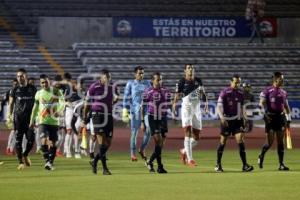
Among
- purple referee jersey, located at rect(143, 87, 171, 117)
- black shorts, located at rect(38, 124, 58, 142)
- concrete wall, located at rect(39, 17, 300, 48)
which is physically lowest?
black shorts, located at rect(38, 124, 58, 142)

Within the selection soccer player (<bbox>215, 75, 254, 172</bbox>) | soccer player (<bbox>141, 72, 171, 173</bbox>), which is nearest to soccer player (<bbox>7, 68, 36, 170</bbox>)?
soccer player (<bbox>141, 72, 171, 173</bbox>)

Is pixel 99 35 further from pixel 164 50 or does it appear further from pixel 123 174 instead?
pixel 123 174

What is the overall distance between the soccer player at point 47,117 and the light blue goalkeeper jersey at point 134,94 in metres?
2.95

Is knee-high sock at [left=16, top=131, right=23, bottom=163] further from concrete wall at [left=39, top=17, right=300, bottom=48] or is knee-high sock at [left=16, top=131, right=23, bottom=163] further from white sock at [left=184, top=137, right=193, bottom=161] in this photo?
concrete wall at [left=39, top=17, right=300, bottom=48]

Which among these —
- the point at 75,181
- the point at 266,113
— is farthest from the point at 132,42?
the point at 75,181

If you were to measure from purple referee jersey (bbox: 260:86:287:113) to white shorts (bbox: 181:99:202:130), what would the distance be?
183cm

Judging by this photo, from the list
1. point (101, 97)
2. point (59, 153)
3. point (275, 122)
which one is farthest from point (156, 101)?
point (59, 153)

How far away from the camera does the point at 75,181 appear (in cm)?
1773

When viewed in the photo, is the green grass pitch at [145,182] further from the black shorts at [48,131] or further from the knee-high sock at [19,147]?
the black shorts at [48,131]

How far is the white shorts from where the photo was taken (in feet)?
73.5

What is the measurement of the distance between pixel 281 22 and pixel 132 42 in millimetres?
8114

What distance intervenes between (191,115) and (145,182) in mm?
5247

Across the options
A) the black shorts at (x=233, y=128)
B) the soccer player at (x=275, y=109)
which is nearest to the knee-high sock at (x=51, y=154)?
the black shorts at (x=233, y=128)

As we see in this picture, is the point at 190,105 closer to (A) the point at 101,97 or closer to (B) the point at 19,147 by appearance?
(A) the point at 101,97
